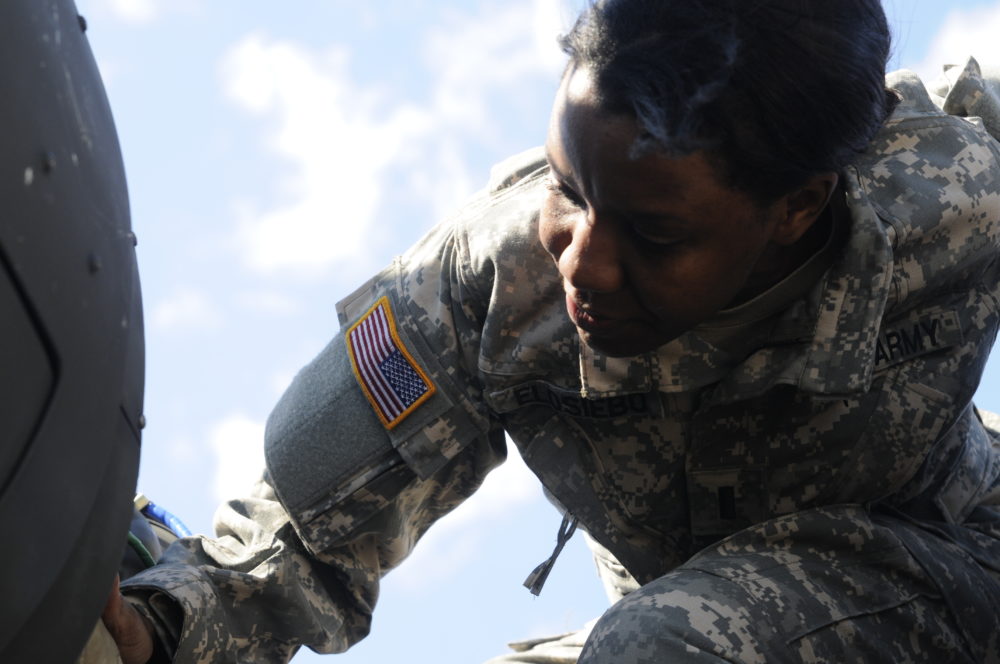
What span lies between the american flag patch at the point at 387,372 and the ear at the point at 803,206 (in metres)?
0.62

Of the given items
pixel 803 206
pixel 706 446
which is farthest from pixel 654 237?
pixel 706 446

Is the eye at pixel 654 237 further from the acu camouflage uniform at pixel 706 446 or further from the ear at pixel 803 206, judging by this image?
the acu camouflage uniform at pixel 706 446

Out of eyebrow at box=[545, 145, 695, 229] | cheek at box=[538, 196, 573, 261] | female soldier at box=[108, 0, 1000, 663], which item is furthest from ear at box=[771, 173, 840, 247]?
cheek at box=[538, 196, 573, 261]

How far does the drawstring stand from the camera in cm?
234

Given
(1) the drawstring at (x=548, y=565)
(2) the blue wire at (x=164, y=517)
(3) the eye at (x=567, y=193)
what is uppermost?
(3) the eye at (x=567, y=193)

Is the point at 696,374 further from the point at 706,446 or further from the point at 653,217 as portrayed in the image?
the point at 653,217

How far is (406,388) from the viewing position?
220 centimetres

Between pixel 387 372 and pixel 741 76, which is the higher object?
pixel 741 76

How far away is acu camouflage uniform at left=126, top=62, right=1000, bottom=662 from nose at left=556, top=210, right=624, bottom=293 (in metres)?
0.30

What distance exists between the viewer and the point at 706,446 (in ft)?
7.06

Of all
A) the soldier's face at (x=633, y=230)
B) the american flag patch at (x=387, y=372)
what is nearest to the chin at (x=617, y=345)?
the soldier's face at (x=633, y=230)

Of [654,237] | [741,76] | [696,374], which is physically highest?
[741,76]

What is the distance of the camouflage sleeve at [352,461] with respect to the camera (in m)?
2.20

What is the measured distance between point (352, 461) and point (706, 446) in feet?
1.89
